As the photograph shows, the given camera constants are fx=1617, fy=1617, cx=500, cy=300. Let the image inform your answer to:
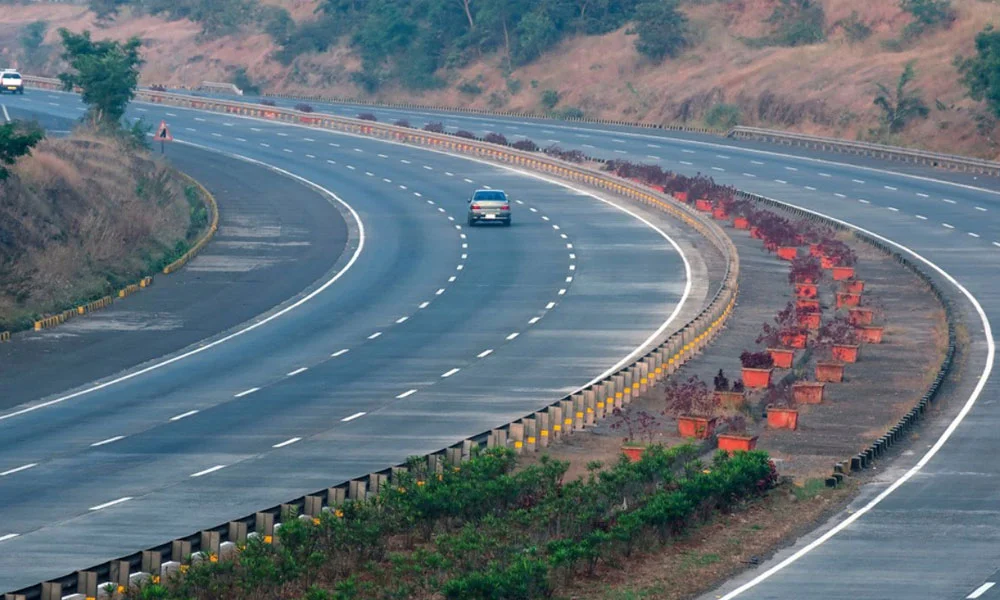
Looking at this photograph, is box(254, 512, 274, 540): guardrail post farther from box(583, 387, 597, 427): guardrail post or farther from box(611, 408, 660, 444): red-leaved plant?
box(583, 387, 597, 427): guardrail post

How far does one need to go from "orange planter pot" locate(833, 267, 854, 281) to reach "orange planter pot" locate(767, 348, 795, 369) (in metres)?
14.3

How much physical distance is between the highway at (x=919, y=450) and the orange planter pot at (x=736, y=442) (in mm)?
2700

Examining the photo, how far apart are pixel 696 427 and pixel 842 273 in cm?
2329

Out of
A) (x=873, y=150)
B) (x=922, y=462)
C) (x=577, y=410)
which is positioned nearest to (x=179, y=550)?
(x=577, y=410)

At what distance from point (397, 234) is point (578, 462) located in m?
34.6

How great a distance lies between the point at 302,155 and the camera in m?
88.0

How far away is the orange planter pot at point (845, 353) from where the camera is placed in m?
38.7

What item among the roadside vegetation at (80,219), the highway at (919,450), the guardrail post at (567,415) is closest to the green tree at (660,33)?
the highway at (919,450)

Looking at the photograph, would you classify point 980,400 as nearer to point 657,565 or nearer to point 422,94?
point 657,565

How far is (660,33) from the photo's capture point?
12131 centimetres

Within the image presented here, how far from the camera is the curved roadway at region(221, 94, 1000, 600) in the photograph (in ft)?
65.3

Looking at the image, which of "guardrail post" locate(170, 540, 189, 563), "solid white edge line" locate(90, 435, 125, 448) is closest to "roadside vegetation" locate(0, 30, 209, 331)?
"solid white edge line" locate(90, 435, 125, 448)

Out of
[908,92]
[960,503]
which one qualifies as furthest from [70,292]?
[908,92]

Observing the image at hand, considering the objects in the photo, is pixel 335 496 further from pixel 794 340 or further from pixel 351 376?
pixel 794 340
